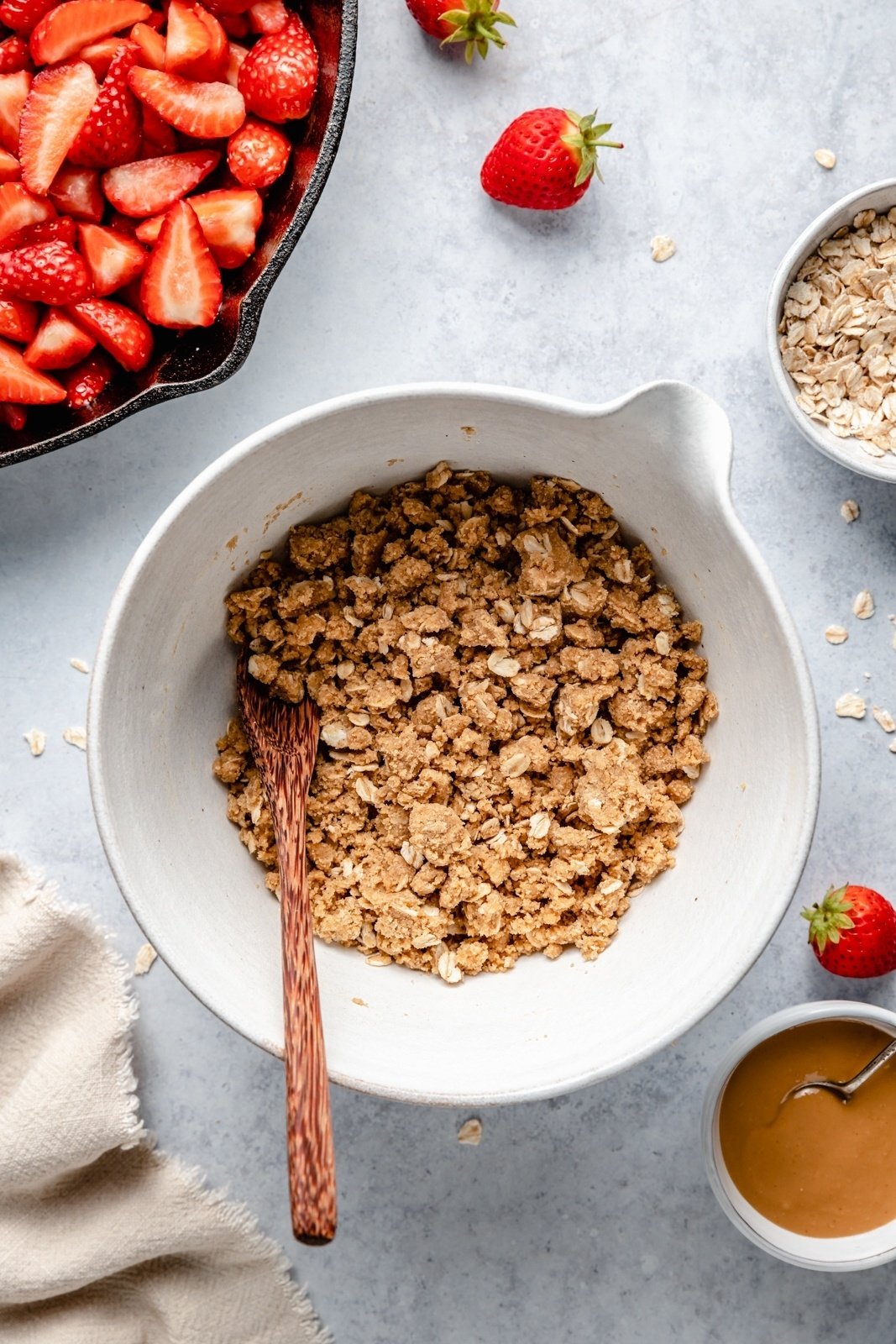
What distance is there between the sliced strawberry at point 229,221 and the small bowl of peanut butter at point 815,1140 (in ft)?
3.51

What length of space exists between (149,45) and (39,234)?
24 centimetres

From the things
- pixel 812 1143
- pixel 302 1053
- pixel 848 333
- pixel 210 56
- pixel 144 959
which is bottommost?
pixel 812 1143

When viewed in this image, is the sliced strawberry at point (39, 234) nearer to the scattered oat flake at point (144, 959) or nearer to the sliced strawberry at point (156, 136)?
the sliced strawberry at point (156, 136)

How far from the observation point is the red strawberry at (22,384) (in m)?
1.26

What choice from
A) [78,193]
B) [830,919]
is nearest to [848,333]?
[830,919]

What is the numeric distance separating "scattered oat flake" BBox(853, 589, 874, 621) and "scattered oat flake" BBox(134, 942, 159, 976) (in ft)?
3.08

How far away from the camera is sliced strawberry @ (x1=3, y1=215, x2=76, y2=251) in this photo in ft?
4.21

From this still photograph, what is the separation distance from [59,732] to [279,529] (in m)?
0.42

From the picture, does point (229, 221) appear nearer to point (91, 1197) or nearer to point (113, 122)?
point (113, 122)

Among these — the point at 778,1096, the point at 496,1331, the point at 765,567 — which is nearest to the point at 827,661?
the point at 765,567

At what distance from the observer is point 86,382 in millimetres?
1306

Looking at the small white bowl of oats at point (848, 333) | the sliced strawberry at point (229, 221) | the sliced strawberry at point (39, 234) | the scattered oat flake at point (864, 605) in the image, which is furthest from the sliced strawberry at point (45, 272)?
the scattered oat flake at point (864, 605)

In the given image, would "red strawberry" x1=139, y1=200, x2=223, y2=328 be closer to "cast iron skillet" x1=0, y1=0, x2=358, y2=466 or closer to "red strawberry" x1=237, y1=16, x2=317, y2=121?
"cast iron skillet" x1=0, y1=0, x2=358, y2=466

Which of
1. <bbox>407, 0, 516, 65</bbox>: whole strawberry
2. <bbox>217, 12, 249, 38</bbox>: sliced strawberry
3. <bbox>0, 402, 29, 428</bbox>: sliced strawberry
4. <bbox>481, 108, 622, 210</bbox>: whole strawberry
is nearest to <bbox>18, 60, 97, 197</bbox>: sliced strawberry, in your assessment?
<bbox>217, 12, 249, 38</bbox>: sliced strawberry
